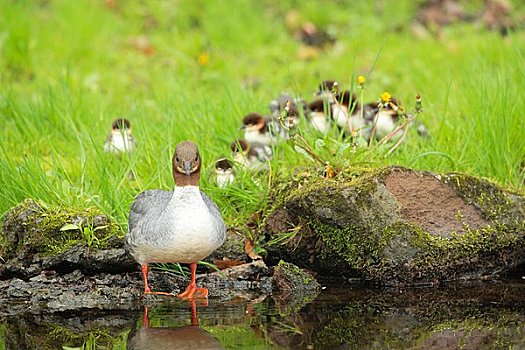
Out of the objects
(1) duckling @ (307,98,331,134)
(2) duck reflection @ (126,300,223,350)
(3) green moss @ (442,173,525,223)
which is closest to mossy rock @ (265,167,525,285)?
(3) green moss @ (442,173,525,223)

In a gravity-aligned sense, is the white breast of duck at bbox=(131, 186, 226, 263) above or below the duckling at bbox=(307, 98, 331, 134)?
below

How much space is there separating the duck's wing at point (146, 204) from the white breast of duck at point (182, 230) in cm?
10

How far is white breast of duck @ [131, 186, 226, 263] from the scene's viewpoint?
4.85m

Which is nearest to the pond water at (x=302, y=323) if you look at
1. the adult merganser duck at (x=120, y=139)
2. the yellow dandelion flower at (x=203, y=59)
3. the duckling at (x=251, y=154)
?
the duckling at (x=251, y=154)

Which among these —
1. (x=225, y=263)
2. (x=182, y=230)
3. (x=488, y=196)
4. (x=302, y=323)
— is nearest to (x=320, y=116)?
(x=488, y=196)

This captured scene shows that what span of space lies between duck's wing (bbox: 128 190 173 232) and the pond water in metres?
0.47

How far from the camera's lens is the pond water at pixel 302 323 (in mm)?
4422

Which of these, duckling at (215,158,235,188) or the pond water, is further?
duckling at (215,158,235,188)

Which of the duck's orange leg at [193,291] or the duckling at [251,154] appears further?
the duckling at [251,154]

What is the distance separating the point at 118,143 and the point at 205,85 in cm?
294

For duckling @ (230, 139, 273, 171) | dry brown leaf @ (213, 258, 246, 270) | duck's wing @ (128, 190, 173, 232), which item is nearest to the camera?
duck's wing @ (128, 190, 173, 232)

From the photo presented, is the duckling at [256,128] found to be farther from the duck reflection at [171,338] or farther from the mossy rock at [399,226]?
the duck reflection at [171,338]

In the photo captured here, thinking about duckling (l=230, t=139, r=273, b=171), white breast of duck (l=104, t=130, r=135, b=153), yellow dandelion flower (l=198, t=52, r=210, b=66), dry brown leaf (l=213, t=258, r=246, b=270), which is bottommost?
dry brown leaf (l=213, t=258, r=246, b=270)

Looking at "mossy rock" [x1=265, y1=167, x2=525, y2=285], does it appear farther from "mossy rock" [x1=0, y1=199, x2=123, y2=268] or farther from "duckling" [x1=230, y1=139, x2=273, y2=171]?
"mossy rock" [x1=0, y1=199, x2=123, y2=268]
